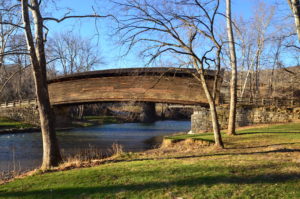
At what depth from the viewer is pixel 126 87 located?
22.9m

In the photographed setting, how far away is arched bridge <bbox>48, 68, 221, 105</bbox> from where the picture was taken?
2064cm

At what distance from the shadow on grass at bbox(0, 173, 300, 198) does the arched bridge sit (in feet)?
46.3

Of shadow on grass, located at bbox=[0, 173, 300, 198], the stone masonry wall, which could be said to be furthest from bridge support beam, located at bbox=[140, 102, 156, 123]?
shadow on grass, located at bbox=[0, 173, 300, 198]

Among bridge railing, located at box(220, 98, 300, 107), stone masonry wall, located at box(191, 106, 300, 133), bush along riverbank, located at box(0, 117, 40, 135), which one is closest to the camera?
stone masonry wall, located at box(191, 106, 300, 133)

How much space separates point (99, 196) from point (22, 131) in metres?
23.0

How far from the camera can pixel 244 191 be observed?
4258 millimetres

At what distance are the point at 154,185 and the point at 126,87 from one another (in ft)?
60.2

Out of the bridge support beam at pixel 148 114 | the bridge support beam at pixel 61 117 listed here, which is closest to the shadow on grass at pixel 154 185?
the bridge support beam at pixel 61 117

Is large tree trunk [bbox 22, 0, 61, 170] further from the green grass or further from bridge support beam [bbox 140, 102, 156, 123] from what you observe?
bridge support beam [bbox 140, 102, 156, 123]

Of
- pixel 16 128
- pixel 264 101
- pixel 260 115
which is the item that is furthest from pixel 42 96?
pixel 16 128

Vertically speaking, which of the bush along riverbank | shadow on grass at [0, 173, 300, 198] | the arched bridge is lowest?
the bush along riverbank

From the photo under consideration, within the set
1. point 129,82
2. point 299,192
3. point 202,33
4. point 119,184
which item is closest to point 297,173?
point 299,192

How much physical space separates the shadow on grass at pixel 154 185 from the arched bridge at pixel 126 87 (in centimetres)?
1412

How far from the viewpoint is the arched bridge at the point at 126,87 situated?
20641mm
